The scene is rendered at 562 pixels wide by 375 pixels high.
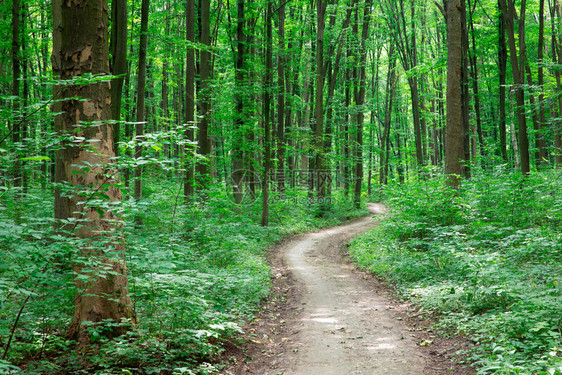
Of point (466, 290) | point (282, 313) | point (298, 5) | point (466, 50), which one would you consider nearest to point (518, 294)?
→ point (466, 290)

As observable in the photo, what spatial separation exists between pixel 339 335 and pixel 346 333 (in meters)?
0.14

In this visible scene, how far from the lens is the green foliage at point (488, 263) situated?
4.34m

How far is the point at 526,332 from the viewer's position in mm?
4414

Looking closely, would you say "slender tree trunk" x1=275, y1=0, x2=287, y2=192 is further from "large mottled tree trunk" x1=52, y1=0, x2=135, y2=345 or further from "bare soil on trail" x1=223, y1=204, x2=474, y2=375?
"large mottled tree trunk" x1=52, y1=0, x2=135, y2=345

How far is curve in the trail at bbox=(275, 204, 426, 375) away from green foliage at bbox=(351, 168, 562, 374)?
0.77 metres

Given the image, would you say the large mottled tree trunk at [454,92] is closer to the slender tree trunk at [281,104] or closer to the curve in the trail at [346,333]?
the curve in the trail at [346,333]

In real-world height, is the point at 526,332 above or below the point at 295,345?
above

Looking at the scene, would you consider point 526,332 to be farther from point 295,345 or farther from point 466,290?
point 295,345

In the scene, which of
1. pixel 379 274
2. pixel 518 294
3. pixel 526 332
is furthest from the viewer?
pixel 379 274

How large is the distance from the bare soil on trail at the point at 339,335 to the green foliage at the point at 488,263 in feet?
1.56

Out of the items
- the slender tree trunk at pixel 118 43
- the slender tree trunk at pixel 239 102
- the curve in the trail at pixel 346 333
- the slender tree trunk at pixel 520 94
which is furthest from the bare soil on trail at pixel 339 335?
the slender tree trunk at pixel 520 94

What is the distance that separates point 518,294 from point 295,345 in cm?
348

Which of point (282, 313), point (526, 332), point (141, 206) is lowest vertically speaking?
point (282, 313)

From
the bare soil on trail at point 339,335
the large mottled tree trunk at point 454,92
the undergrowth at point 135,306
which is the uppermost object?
the large mottled tree trunk at point 454,92
